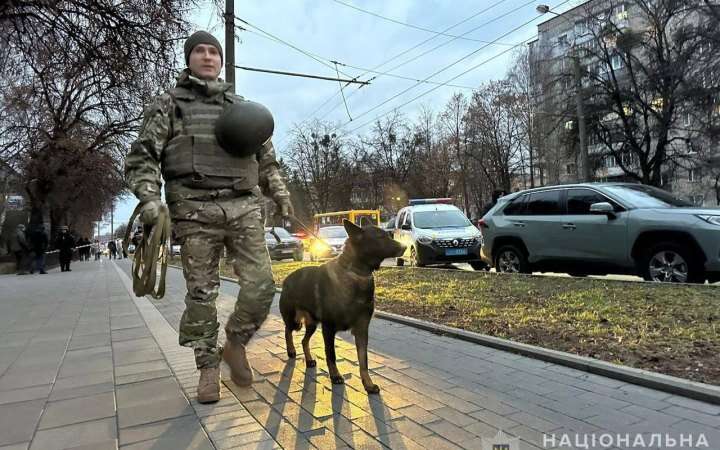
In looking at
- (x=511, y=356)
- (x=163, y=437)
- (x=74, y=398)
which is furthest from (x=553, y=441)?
(x=74, y=398)

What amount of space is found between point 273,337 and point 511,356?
2.46 metres

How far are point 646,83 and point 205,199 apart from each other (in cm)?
2946

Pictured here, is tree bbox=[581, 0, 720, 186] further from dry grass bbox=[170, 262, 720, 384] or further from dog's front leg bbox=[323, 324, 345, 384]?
dog's front leg bbox=[323, 324, 345, 384]

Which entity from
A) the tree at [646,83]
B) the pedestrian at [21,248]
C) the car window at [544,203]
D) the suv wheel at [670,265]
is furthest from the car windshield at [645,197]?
the pedestrian at [21,248]

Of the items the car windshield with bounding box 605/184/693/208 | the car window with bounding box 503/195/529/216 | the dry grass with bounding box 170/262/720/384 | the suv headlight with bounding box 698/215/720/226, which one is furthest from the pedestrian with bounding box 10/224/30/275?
the suv headlight with bounding box 698/215/720/226

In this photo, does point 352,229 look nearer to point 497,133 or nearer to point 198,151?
point 198,151

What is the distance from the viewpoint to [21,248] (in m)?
21.8

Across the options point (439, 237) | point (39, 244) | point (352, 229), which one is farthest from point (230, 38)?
point (39, 244)

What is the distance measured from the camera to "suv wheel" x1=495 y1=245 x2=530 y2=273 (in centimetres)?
964

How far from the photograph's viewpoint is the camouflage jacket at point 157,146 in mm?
3256

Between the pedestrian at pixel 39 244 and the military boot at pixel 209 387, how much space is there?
20.2m

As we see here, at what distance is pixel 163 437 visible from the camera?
285 centimetres

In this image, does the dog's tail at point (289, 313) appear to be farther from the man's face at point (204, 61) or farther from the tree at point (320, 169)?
→ the tree at point (320, 169)

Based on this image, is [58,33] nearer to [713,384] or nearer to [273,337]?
[273,337]
